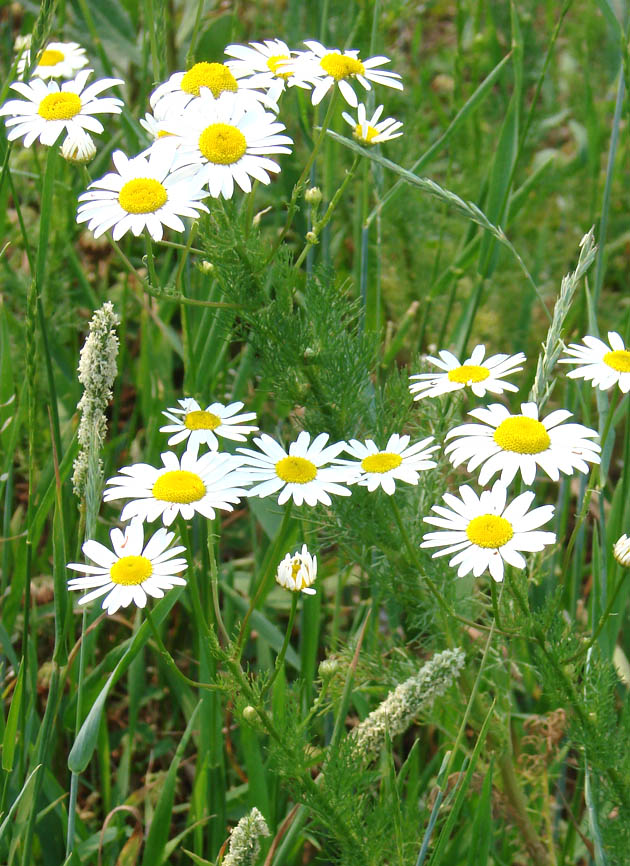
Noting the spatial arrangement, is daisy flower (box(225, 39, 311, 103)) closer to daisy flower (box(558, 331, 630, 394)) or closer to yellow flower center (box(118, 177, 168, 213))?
yellow flower center (box(118, 177, 168, 213))

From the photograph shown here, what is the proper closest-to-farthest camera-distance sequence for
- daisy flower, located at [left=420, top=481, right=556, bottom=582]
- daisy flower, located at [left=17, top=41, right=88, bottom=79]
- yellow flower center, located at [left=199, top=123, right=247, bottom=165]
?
daisy flower, located at [left=420, top=481, right=556, bottom=582], yellow flower center, located at [left=199, top=123, right=247, bottom=165], daisy flower, located at [left=17, top=41, right=88, bottom=79]

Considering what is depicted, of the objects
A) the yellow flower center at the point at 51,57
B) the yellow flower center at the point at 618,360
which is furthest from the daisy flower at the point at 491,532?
the yellow flower center at the point at 51,57

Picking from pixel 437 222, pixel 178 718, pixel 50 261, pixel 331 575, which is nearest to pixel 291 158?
pixel 437 222

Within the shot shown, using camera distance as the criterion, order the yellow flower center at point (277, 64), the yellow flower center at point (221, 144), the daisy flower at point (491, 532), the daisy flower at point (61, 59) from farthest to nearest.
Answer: the daisy flower at point (61, 59)
the yellow flower center at point (277, 64)
the yellow flower center at point (221, 144)
the daisy flower at point (491, 532)

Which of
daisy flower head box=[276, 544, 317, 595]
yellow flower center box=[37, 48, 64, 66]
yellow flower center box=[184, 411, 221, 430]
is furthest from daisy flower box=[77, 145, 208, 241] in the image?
yellow flower center box=[37, 48, 64, 66]

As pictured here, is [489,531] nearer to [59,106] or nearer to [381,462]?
[381,462]

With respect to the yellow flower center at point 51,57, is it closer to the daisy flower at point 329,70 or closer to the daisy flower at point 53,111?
the daisy flower at point 53,111

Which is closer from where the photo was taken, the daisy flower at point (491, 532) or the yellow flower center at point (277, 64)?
the daisy flower at point (491, 532)
